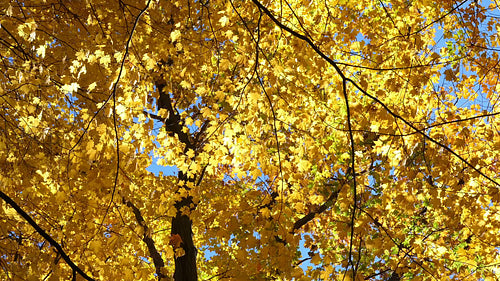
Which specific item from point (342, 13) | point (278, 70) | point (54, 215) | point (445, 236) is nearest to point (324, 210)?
point (445, 236)

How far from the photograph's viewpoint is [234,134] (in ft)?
16.6

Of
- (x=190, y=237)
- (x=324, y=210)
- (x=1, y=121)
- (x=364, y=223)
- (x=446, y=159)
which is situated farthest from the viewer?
(x=324, y=210)

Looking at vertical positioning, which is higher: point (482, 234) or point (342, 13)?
point (342, 13)

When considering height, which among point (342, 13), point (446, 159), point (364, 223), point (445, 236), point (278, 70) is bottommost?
point (364, 223)

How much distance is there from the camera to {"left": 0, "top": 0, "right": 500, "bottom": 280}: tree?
4.39 m

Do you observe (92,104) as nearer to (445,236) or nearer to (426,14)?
(426,14)

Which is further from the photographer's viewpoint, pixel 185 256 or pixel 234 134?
pixel 185 256

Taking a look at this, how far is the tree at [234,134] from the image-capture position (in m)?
4.39

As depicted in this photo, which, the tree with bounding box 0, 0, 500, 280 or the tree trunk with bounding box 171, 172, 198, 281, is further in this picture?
the tree trunk with bounding box 171, 172, 198, 281

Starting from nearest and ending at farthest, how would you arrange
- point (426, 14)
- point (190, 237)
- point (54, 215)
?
point (190, 237) < point (54, 215) < point (426, 14)

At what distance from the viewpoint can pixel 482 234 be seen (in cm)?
677

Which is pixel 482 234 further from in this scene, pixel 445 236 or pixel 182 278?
pixel 182 278

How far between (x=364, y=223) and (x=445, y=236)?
690cm

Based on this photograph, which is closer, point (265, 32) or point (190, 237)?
point (265, 32)
